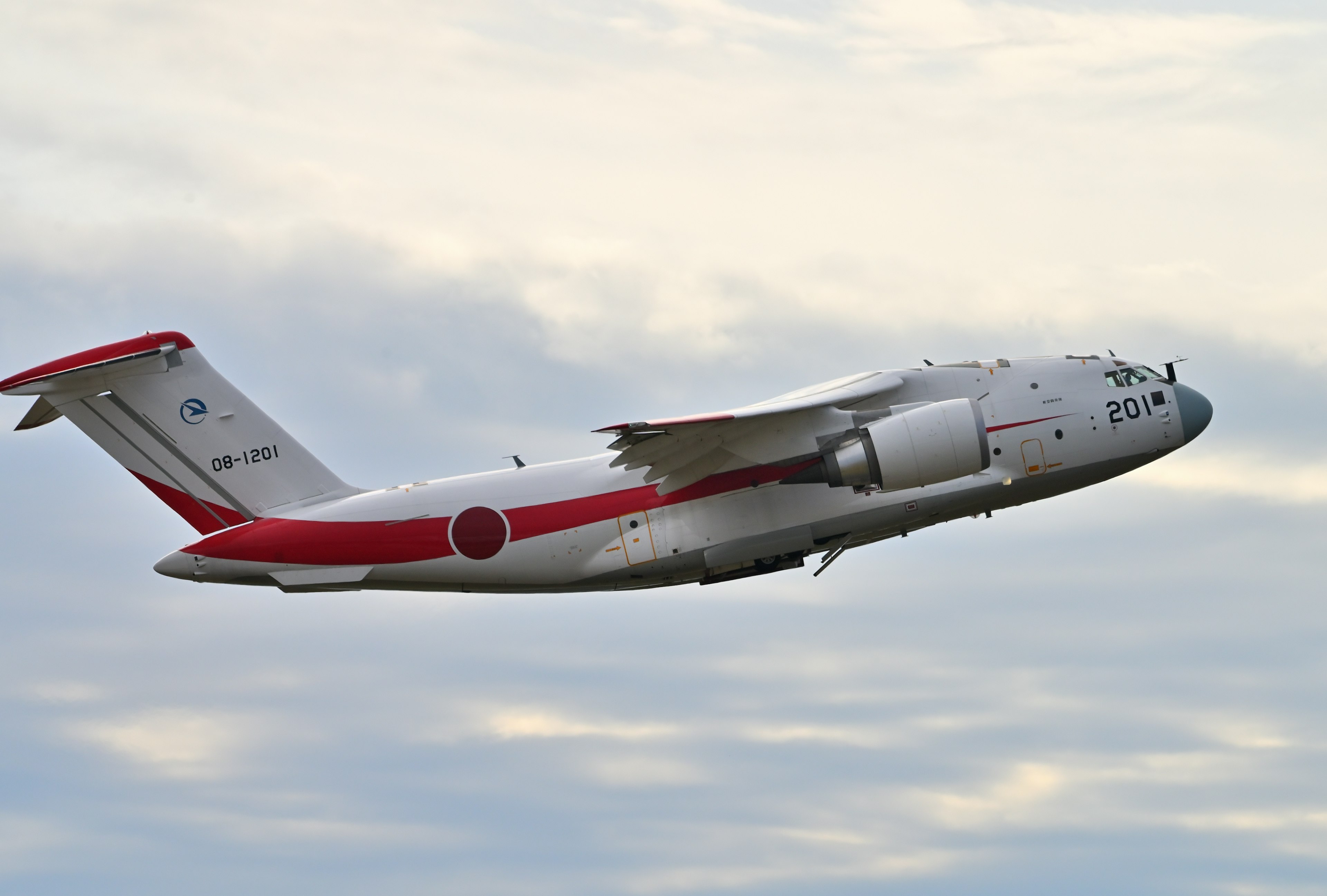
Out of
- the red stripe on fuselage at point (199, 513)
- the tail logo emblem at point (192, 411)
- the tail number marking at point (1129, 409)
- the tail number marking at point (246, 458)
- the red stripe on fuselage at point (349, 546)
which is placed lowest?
the tail number marking at point (1129, 409)

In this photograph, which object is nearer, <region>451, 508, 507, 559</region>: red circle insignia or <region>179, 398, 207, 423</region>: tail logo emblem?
<region>451, 508, 507, 559</region>: red circle insignia

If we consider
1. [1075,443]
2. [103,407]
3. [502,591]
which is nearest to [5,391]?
[103,407]

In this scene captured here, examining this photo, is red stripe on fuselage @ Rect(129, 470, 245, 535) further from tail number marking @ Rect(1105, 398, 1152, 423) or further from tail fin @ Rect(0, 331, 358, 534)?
tail number marking @ Rect(1105, 398, 1152, 423)

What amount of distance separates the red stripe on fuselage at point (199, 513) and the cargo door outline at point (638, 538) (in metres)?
5.08

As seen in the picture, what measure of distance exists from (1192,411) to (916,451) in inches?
169

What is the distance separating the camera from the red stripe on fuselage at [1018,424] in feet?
58.6

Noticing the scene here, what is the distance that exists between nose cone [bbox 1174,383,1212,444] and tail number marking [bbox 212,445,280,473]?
1196 cm

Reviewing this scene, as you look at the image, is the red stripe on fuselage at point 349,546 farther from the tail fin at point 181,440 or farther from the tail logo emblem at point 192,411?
the tail logo emblem at point 192,411

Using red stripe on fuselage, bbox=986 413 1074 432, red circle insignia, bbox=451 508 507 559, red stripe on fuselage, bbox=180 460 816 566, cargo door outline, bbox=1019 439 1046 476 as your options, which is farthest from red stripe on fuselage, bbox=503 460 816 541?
cargo door outline, bbox=1019 439 1046 476

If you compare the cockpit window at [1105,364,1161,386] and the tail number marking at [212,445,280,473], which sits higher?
the tail number marking at [212,445,280,473]

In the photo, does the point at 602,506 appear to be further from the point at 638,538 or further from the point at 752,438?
the point at 752,438

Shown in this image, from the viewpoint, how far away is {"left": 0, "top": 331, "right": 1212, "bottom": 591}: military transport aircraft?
17797 millimetres

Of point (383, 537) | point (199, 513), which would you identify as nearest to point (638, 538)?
point (383, 537)

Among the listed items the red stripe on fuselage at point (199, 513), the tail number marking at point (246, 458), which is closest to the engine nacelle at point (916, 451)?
the tail number marking at point (246, 458)
